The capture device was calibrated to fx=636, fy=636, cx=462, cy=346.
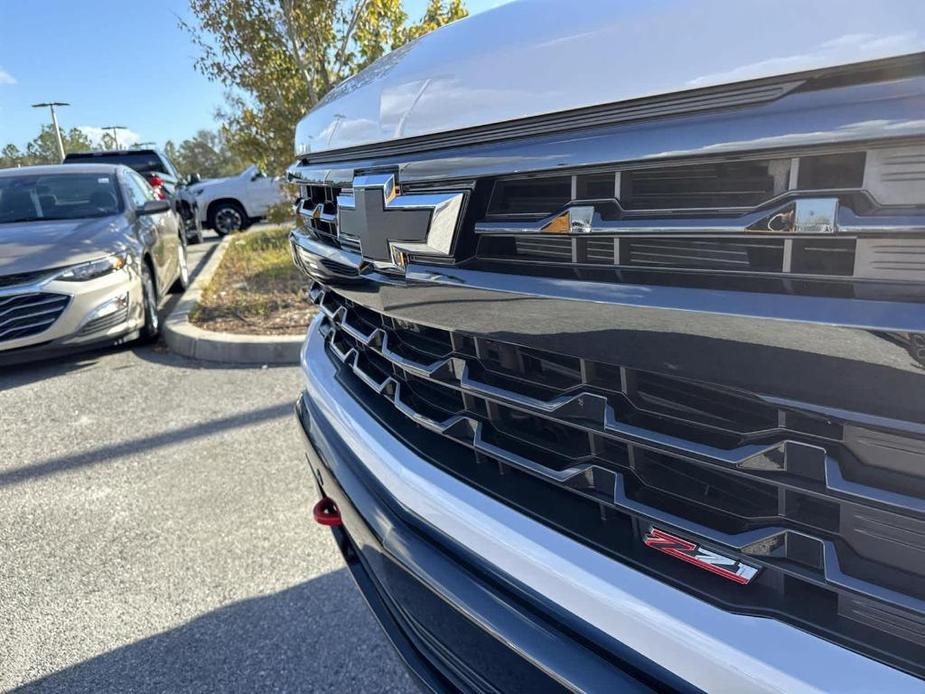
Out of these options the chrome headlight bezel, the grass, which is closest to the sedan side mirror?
the chrome headlight bezel

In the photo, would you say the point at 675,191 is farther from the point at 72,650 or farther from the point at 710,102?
the point at 72,650

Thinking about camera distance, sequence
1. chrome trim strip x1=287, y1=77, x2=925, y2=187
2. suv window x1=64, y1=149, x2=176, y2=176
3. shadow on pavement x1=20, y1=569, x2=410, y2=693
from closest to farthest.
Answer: chrome trim strip x1=287, y1=77, x2=925, y2=187, shadow on pavement x1=20, y1=569, x2=410, y2=693, suv window x1=64, y1=149, x2=176, y2=176

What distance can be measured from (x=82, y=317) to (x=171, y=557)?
287 centimetres

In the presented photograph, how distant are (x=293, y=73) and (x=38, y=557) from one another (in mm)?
5316

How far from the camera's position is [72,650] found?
7.17ft

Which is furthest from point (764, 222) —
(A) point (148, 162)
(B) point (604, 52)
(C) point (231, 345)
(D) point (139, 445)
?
(A) point (148, 162)

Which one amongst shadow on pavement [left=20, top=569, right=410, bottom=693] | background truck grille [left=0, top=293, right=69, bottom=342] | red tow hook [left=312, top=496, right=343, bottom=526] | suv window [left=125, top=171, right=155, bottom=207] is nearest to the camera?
red tow hook [left=312, top=496, right=343, bottom=526]

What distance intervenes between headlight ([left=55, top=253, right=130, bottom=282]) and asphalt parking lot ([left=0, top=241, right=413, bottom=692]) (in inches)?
38.4

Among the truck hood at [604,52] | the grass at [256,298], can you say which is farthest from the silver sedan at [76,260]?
the truck hood at [604,52]

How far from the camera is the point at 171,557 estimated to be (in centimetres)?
265

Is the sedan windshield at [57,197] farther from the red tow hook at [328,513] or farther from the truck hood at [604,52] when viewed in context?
the truck hood at [604,52]

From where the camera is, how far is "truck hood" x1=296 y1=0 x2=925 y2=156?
0.60m

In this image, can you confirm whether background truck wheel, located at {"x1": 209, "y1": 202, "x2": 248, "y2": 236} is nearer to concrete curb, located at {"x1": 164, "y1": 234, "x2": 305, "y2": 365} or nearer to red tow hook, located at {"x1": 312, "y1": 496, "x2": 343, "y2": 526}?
concrete curb, located at {"x1": 164, "y1": 234, "x2": 305, "y2": 365}

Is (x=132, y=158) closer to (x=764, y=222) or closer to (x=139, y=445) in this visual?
(x=139, y=445)
